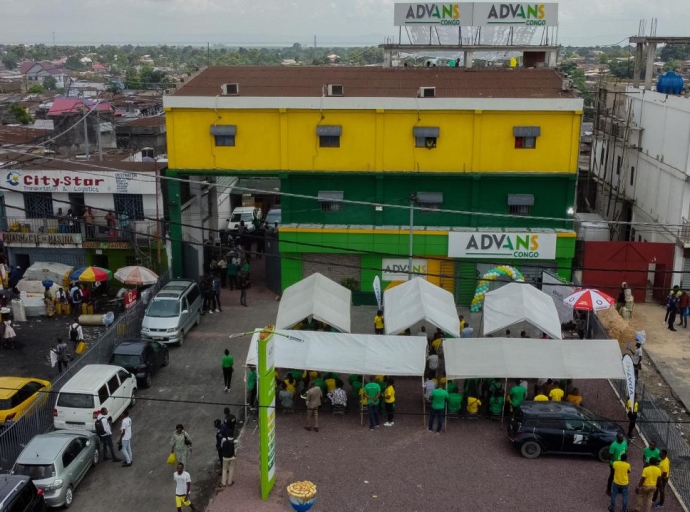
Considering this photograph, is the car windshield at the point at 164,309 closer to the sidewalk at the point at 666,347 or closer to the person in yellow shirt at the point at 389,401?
the person in yellow shirt at the point at 389,401

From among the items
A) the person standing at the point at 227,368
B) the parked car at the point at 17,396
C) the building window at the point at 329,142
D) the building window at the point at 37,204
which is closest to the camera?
the parked car at the point at 17,396

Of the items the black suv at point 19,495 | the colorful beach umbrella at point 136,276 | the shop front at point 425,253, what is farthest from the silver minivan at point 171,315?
the black suv at point 19,495

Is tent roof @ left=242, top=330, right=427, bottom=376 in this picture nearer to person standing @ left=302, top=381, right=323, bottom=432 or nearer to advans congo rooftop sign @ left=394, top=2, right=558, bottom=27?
person standing @ left=302, top=381, right=323, bottom=432

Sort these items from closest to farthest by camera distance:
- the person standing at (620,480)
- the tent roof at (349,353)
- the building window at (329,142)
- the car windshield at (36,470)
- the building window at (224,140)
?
1. the person standing at (620,480)
2. the car windshield at (36,470)
3. the tent roof at (349,353)
4. the building window at (329,142)
5. the building window at (224,140)

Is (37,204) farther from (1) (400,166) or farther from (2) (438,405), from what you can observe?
(2) (438,405)

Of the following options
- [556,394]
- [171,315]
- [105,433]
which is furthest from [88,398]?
[556,394]

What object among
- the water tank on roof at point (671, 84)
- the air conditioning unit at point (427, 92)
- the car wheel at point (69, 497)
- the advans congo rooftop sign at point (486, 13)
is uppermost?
the advans congo rooftop sign at point (486, 13)

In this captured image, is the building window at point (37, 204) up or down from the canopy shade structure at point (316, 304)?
up

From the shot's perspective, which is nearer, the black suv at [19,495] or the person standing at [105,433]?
the black suv at [19,495]
